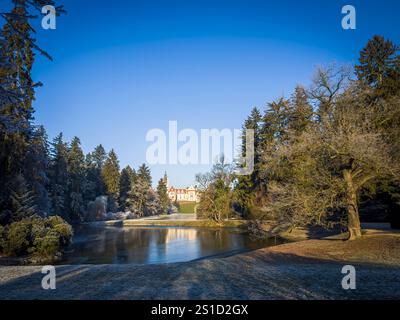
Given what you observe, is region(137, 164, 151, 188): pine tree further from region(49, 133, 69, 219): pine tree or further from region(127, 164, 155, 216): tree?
region(49, 133, 69, 219): pine tree

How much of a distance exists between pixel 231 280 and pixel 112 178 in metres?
66.3

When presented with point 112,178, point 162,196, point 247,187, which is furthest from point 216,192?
point 162,196

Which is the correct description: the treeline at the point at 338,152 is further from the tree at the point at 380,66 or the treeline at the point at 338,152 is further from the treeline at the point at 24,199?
the treeline at the point at 24,199

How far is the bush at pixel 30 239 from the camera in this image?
1923cm

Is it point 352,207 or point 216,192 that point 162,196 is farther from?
point 352,207

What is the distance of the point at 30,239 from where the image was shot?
2034 cm

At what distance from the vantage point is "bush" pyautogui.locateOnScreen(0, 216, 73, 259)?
757 inches

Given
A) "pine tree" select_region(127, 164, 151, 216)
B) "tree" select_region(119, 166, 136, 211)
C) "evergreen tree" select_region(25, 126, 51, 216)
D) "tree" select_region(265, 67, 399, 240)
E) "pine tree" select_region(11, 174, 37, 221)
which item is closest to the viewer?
"tree" select_region(265, 67, 399, 240)

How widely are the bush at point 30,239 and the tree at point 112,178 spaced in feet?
159

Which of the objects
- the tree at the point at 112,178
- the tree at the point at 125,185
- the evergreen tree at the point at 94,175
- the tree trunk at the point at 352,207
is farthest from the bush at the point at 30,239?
the tree at the point at 125,185

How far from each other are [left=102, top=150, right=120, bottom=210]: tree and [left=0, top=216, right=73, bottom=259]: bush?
159 ft

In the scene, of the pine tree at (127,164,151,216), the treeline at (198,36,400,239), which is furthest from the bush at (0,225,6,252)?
the pine tree at (127,164,151,216)

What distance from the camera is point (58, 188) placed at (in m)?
47.2
